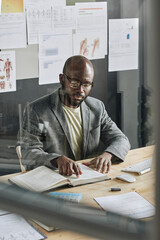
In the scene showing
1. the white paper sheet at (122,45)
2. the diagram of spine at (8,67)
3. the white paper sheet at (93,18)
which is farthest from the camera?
the diagram of spine at (8,67)

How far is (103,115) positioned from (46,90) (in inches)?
9.8

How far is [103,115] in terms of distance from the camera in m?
1.51

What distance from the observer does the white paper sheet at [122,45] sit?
4.09 ft

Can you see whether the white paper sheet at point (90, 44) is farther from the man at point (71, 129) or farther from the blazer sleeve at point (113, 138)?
the blazer sleeve at point (113, 138)

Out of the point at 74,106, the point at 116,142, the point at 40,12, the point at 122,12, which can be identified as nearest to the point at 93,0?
the point at 122,12

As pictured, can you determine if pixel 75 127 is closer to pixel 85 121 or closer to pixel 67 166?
pixel 85 121

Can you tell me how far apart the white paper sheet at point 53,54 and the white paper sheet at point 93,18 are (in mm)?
72

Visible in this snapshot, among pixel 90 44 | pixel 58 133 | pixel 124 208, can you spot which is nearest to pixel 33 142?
pixel 58 133

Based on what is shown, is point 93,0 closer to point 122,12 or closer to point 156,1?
point 122,12

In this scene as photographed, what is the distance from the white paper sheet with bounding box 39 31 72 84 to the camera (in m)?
1.42

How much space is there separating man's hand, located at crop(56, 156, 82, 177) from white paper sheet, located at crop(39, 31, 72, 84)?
0.31 m

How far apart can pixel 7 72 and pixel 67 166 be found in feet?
1.70

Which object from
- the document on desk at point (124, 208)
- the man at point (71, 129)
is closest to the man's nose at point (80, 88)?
the man at point (71, 129)

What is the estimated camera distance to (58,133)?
4.91ft
